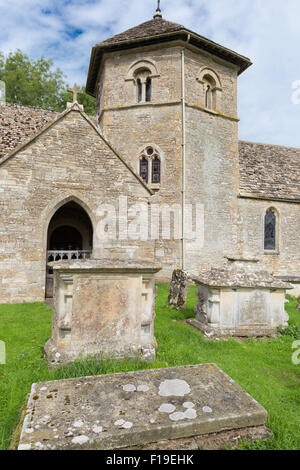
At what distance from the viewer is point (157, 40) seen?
1339 cm

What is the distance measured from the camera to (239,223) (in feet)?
48.9

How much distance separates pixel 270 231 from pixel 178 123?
8178 millimetres

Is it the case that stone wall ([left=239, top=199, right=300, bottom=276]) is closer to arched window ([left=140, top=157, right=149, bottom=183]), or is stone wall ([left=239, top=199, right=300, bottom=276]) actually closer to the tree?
arched window ([left=140, top=157, right=149, bottom=183])

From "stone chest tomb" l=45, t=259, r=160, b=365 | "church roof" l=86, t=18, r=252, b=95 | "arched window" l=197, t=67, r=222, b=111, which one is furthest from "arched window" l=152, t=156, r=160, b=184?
"stone chest tomb" l=45, t=259, r=160, b=365

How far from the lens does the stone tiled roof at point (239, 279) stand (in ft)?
19.4

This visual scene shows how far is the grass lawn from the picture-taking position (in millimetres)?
3031

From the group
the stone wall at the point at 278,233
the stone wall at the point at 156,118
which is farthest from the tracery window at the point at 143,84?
the stone wall at the point at 278,233

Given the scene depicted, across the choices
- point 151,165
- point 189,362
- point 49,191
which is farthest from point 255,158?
point 189,362

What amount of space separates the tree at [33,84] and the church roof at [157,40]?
9.26 m

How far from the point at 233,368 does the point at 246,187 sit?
12736 mm

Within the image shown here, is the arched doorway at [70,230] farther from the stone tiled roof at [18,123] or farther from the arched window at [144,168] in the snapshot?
the arched window at [144,168]

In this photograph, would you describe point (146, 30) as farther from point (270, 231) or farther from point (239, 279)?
point (239, 279)

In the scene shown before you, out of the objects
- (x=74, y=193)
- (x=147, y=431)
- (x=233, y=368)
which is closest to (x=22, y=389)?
(x=147, y=431)

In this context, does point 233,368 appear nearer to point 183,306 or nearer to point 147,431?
point 147,431
